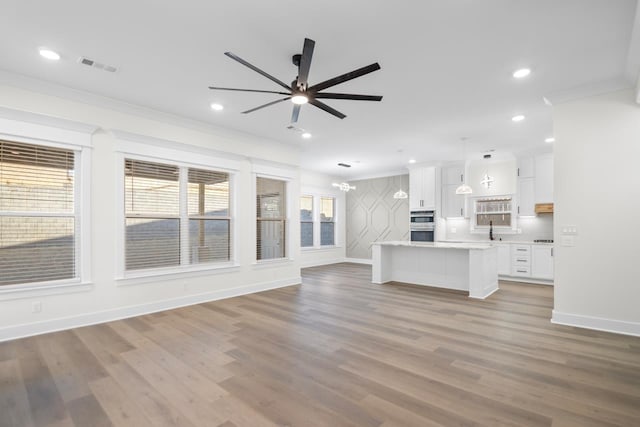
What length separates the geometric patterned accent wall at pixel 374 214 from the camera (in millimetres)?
9516

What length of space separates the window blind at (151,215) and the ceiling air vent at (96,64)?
4.57 ft

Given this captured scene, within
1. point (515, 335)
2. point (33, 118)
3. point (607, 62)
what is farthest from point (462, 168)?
point (33, 118)

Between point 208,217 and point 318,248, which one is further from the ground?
point 208,217

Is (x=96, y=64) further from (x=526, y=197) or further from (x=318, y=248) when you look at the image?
(x=526, y=197)

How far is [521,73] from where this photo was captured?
3488 mm

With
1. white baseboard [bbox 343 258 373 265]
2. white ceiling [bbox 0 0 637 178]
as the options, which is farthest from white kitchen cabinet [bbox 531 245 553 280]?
white baseboard [bbox 343 258 373 265]

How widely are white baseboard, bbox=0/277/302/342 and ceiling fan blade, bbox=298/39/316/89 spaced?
388cm

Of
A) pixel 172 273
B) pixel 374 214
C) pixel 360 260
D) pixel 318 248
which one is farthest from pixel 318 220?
pixel 172 273

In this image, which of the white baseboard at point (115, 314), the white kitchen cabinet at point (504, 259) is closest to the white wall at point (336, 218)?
the white baseboard at point (115, 314)

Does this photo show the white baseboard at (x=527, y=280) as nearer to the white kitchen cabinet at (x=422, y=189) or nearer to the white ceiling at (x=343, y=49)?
the white kitchen cabinet at (x=422, y=189)

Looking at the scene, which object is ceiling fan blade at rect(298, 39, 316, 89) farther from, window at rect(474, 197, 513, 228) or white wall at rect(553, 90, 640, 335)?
window at rect(474, 197, 513, 228)

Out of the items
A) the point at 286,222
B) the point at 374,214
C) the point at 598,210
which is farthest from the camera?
the point at 374,214

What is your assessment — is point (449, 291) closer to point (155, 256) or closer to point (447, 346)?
point (447, 346)

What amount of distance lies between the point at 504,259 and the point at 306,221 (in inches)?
217
